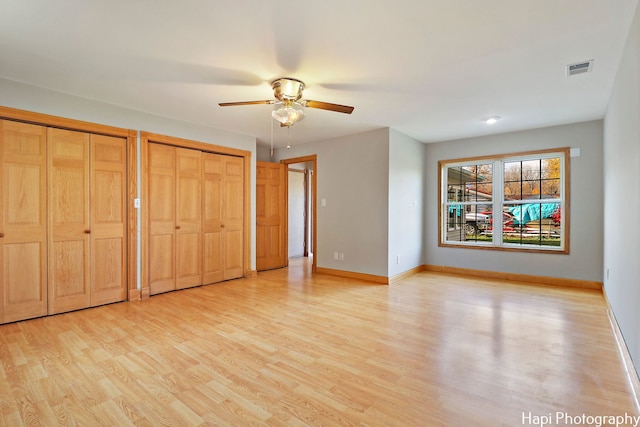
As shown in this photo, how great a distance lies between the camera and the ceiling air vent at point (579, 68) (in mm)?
2721

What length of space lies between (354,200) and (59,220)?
3902 millimetres

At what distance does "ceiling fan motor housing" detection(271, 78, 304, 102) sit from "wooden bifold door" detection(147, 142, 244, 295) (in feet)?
7.03

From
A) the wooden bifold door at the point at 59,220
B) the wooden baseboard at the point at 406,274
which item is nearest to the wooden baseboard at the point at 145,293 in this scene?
the wooden bifold door at the point at 59,220

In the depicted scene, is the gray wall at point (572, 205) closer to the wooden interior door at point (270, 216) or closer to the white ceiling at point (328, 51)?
the white ceiling at point (328, 51)

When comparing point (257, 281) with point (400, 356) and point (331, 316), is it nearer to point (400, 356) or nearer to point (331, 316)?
point (331, 316)

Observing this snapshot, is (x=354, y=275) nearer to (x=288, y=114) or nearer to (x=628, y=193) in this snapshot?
(x=288, y=114)

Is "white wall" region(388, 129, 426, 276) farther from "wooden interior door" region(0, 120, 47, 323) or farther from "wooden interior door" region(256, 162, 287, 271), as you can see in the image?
"wooden interior door" region(0, 120, 47, 323)

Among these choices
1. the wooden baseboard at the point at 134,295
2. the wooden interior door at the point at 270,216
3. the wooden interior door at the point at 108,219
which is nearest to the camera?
the wooden interior door at the point at 108,219

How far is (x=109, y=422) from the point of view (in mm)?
1699

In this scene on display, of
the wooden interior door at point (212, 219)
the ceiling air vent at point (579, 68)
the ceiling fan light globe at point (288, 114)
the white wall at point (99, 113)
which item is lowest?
the wooden interior door at point (212, 219)

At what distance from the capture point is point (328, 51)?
99.9 inches

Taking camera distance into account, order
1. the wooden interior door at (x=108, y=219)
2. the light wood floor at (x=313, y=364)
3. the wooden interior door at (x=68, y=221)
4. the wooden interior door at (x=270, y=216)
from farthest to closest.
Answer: the wooden interior door at (x=270, y=216), the wooden interior door at (x=108, y=219), the wooden interior door at (x=68, y=221), the light wood floor at (x=313, y=364)

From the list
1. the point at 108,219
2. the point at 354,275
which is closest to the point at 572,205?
the point at 354,275

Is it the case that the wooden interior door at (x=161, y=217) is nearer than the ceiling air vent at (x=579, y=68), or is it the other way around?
the ceiling air vent at (x=579, y=68)
